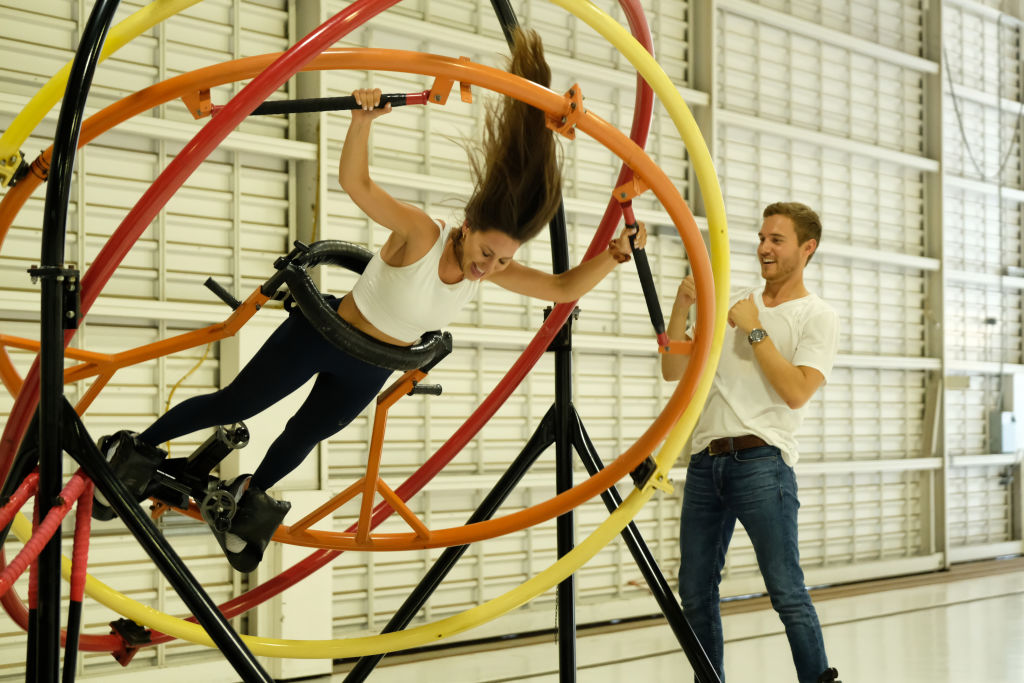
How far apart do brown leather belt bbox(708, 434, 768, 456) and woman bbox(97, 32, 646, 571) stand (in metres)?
0.85

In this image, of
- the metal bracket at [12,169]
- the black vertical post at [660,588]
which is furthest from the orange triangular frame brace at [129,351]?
the black vertical post at [660,588]

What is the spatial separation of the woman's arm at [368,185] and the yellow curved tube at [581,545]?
23.3 inches

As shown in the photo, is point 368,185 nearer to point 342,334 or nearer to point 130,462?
point 342,334

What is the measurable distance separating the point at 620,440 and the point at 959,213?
391 cm

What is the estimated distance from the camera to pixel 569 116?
2.01m

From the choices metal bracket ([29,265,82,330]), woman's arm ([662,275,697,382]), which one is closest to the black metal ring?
metal bracket ([29,265,82,330])

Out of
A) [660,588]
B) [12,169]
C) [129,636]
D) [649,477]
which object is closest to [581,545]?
[649,477]

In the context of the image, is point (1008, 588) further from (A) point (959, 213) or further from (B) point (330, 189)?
(B) point (330, 189)

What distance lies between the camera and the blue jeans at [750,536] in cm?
271

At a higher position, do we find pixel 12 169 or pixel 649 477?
pixel 12 169

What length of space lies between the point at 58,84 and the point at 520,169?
Result: 1012 millimetres

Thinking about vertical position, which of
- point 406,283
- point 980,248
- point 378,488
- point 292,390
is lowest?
point 378,488

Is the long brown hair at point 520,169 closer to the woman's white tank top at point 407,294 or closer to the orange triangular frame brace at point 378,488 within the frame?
the woman's white tank top at point 407,294

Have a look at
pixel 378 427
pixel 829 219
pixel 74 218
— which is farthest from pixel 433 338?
pixel 829 219
